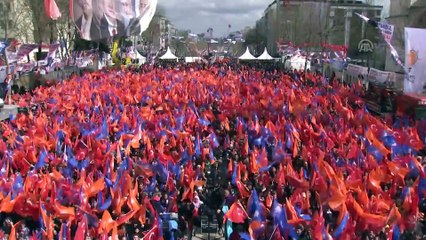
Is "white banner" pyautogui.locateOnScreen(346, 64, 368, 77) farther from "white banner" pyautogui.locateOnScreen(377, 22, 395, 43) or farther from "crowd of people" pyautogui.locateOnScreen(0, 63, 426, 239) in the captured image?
"crowd of people" pyautogui.locateOnScreen(0, 63, 426, 239)

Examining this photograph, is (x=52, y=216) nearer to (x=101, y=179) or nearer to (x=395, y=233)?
(x=101, y=179)

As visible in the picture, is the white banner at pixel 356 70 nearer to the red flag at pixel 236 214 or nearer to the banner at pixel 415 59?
the banner at pixel 415 59

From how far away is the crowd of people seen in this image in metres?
9.12

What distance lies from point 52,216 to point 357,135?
8.77 meters

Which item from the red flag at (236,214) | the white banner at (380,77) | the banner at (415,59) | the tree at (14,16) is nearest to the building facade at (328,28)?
the white banner at (380,77)

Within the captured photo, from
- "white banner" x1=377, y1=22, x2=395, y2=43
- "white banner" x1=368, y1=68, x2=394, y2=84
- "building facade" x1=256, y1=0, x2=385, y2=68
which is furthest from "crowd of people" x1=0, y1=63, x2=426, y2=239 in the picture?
"building facade" x1=256, y1=0, x2=385, y2=68

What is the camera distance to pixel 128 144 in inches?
572

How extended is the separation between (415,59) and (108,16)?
22.1 m

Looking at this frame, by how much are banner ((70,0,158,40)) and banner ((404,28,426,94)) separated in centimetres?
2140

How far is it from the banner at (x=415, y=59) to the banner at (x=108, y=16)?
70.2 ft

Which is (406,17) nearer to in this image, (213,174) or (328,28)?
(328,28)

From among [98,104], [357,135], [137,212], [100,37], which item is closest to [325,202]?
[137,212]

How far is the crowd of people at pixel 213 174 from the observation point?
29.9 feet

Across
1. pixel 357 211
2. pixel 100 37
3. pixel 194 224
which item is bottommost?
pixel 194 224
